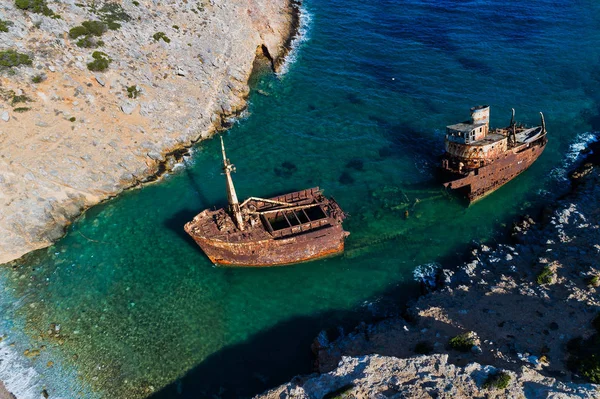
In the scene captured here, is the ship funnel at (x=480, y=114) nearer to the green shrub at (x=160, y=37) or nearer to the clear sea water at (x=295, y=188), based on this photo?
the clear sea water at (x=295, y=188)

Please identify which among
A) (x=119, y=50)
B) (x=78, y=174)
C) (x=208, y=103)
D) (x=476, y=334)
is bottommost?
(x=476, y=334)

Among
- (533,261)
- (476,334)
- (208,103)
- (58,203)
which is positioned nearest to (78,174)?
(58,203)

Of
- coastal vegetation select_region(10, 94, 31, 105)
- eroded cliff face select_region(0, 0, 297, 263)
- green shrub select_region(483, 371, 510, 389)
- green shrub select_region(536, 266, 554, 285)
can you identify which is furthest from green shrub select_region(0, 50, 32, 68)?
green shrub select_region(536, 266, 554, 285)

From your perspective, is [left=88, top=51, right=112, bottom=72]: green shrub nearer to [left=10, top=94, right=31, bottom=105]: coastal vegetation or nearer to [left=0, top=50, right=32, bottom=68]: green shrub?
[left=0, top=50, right=32, bottom=68]: green shrub

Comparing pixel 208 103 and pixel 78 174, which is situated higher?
pixel 208 103

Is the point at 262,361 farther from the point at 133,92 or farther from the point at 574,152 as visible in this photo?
the point at 574,152

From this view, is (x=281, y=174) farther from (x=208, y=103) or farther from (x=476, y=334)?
(x=476, y=334)
